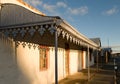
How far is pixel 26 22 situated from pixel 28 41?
215 centimetres

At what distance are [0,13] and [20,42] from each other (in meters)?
1.65

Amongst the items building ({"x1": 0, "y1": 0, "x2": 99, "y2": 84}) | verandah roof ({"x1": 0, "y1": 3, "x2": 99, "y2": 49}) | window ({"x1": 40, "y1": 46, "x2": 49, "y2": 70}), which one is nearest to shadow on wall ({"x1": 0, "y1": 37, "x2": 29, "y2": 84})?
building ({"x1": 0, "y1": 0, "x2": 99, "y2": 84})

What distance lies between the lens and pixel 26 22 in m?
5.71

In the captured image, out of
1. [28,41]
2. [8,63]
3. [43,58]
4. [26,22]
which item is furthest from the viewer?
[43,58]

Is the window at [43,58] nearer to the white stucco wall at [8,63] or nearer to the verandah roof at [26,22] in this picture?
the white stucco wall at [8,63]

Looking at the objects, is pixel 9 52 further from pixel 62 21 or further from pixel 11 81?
pixel 62 21

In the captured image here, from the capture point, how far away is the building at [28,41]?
5.55 meters

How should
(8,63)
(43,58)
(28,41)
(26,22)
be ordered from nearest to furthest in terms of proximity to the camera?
(26,22) → (8,63) → (28,41) → (43,58)

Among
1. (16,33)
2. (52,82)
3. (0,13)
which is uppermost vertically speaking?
(0,13)

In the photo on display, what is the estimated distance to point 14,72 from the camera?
762 cm

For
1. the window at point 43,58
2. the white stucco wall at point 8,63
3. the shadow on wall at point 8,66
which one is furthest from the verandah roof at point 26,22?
the window at point 43,58

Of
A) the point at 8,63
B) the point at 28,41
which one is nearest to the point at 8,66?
the point at 8,63

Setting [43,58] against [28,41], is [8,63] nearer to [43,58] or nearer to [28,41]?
[28,41]

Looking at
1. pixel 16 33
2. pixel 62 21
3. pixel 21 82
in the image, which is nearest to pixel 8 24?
pixel 16 33
